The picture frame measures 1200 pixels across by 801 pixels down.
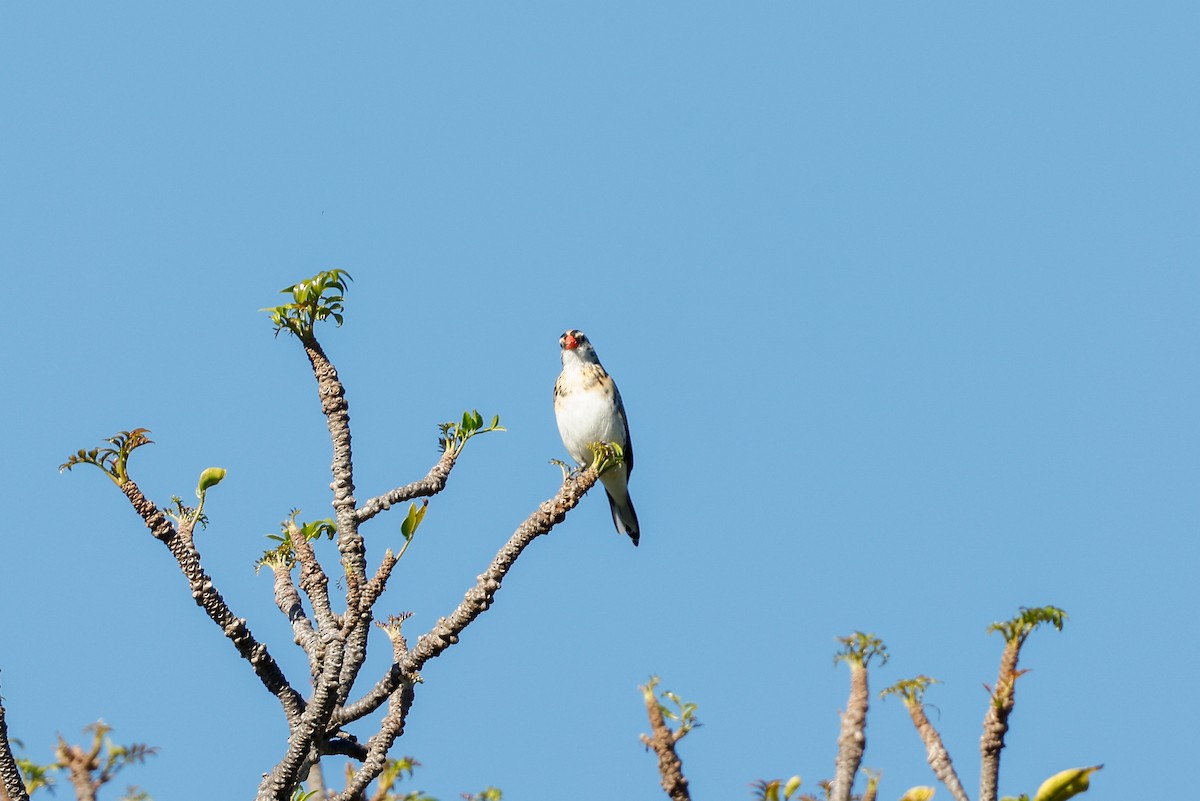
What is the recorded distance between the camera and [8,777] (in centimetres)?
627

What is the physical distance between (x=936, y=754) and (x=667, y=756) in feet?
3.38

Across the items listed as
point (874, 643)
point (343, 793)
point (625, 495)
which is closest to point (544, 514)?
point (343, 793)

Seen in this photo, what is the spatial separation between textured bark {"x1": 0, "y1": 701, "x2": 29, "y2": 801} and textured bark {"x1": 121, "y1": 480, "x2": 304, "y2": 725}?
985 mm

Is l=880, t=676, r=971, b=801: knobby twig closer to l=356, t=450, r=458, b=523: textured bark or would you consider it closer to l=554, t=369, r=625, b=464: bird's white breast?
l=356, t=450, r=458, b=523: textured bark

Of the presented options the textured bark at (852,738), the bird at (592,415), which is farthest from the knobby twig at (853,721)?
the bird at (592,415)

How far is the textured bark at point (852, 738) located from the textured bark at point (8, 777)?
131 inches

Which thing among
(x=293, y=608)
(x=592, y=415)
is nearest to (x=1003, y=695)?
(x=293, y=608)

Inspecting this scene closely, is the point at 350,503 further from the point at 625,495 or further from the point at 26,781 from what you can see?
the point at 625,495

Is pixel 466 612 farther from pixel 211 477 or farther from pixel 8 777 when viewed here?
pixel 8 777

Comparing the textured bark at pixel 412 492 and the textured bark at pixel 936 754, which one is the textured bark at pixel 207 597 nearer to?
the textured bark at pixel 412 492

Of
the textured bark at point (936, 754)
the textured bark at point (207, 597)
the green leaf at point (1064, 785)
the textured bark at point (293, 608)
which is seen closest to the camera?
the green leaf at point (1064, 785)

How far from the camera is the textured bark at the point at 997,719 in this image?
5.50 meters

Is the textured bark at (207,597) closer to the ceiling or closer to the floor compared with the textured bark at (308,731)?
closer to the ceiling

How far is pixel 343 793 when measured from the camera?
689cm
